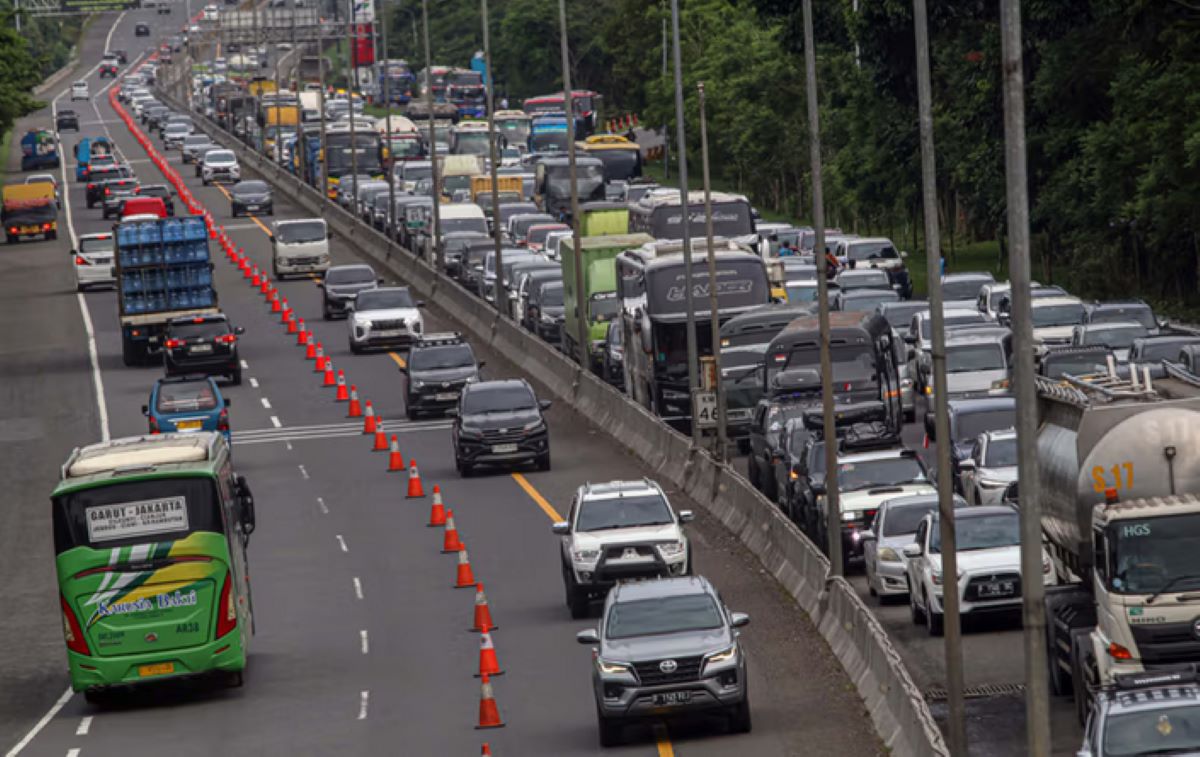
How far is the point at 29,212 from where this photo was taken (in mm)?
101688

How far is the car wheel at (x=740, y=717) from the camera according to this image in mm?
26391

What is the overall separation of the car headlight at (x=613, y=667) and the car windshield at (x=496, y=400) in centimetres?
2220

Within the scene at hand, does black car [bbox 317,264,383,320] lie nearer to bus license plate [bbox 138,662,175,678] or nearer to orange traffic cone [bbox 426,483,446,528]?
orange traffic cone [bbox 426,483,446,528]

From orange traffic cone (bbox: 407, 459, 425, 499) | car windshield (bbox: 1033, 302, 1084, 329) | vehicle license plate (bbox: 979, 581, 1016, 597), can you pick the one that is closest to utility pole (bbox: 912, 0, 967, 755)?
vehicle license plate (bbox: 979, 581, 1016, 597)

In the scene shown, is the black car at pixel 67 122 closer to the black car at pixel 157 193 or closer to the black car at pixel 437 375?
the black car at pixel 157 193

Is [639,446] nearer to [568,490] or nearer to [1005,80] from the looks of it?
[568,490]

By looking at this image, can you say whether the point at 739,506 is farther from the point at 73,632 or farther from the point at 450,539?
the point at 73,632

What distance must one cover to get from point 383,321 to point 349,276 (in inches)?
306

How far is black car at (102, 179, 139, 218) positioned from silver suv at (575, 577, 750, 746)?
79.8m

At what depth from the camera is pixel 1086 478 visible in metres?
25.5

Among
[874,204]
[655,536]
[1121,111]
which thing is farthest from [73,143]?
[655,536]

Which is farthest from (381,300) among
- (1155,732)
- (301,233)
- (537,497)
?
(1155,732)

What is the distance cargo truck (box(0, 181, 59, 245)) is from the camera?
10156cm

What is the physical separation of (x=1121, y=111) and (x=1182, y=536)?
42.2 meters
